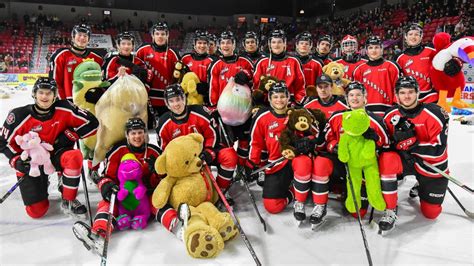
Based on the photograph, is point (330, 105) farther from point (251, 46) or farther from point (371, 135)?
point (251, 46)

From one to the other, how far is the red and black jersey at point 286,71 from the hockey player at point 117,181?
135 cm

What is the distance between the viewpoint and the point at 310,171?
2.50m

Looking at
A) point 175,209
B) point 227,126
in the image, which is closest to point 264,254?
point 175,209

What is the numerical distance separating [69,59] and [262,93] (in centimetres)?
188

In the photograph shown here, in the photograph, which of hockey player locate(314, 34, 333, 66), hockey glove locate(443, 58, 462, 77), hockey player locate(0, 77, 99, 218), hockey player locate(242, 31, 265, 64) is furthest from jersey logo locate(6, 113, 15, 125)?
hockey glove locate(443, 58, 462, 77)

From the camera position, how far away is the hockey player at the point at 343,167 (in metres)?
2.36

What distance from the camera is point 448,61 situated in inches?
130

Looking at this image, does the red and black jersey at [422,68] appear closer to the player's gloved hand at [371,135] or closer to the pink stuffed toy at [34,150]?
the player's gloved hand at [371,135]

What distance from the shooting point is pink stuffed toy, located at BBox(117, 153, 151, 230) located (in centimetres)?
235

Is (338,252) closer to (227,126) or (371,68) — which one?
(227,126)

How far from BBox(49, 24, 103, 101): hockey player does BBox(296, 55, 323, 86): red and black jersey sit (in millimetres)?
2200

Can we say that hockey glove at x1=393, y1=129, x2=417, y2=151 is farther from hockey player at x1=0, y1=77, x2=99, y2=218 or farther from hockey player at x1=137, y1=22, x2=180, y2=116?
hockey player at x1=137, y1=22, x2=180, y2=116

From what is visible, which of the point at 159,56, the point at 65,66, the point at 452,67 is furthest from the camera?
the point at 159,56

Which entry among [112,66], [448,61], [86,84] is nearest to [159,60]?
[112,66]
